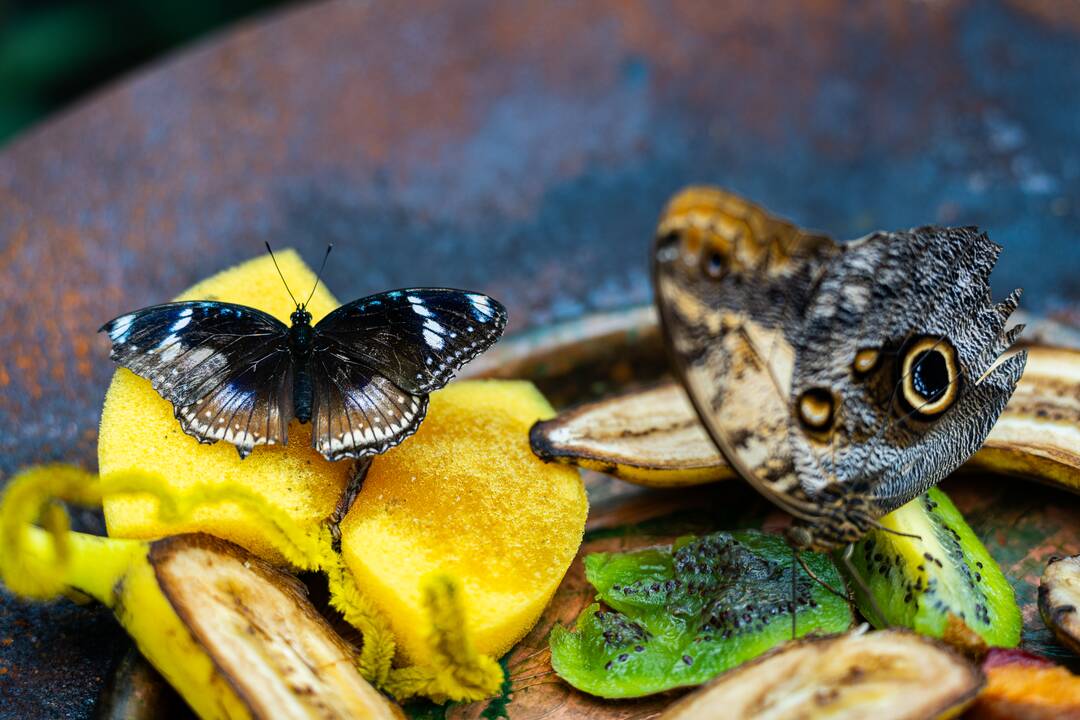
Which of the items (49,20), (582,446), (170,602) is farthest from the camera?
(49,20)

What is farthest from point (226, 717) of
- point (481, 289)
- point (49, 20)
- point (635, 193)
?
point (49, 20)

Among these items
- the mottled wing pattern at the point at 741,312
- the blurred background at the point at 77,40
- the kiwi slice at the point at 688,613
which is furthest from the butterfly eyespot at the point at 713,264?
the blurred background at the point at 77,40

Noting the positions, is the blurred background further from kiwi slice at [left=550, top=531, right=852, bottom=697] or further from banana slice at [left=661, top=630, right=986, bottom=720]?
banana slice at [left=661, top=630, right=986, bottom=720]

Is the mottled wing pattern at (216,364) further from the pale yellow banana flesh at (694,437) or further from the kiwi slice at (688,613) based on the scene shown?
the kiwi slice at (688,613)

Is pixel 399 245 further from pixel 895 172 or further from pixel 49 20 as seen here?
pixel 49 20

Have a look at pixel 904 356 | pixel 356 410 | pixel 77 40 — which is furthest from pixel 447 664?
pixel 77 40

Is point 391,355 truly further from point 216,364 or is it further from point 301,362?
point 216,364
